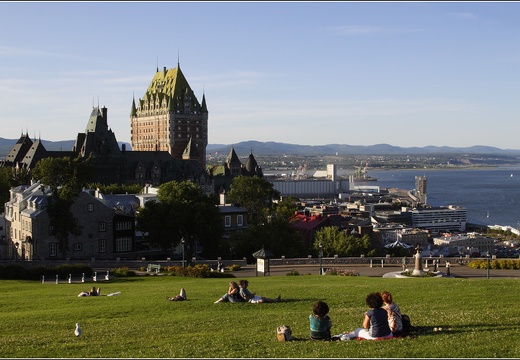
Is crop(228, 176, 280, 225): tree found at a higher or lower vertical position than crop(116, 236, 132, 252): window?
higher

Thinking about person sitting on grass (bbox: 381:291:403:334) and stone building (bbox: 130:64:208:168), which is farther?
stone building (bbox: 130:64:208:168)

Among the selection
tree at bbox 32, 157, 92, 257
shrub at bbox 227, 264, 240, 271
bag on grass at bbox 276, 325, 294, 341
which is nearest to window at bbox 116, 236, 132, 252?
tree at bbox 32, 157, 92, 257

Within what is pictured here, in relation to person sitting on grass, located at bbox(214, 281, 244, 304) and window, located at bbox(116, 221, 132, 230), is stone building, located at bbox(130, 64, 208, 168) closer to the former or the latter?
window, located at bbox(116, 221, 132, 230)

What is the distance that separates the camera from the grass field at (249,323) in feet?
52.0

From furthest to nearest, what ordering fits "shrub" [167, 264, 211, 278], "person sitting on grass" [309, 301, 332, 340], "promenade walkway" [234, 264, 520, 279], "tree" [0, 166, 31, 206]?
"tree" [0, 166, 31, 206] < "promenade walkway" [234, 264, 520, 279] < "shrub" [167, 264, 211, 278] < "person sitting on grass" [309, 301, 332, 340]

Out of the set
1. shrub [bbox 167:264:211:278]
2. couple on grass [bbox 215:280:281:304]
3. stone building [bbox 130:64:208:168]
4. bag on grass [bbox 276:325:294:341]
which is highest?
stone building [bbox 130:64:208:168]

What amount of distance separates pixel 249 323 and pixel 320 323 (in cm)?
410

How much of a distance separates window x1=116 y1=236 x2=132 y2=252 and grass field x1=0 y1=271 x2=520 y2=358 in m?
32.7

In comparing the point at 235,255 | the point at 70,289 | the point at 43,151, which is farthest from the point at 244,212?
the point at 43,151

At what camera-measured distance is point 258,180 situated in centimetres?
9675

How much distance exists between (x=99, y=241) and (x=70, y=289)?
92.2 ft

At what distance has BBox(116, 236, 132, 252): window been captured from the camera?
64562mm

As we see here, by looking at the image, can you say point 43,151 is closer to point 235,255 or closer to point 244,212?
point 244,212

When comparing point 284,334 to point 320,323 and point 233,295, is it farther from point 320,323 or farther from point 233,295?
point 233,295
